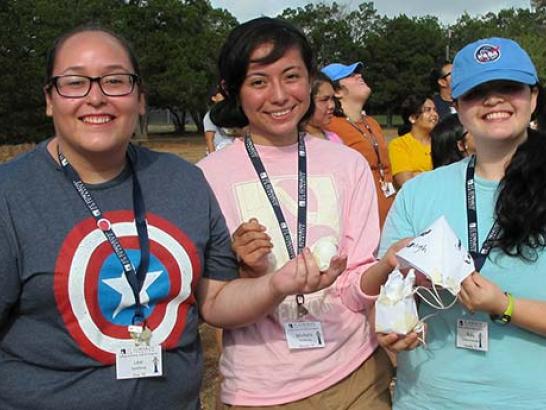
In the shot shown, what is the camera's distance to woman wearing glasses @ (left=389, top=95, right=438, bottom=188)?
637cm

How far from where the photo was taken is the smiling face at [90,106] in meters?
1.98

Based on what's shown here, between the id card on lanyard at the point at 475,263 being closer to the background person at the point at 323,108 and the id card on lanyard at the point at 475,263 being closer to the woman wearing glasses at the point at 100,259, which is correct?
the woman wearing glasses at the point at 100,259

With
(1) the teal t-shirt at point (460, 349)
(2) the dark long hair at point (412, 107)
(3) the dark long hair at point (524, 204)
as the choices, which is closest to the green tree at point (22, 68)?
(2) the dark long hair at point (412, 107)

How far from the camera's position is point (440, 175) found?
2357 millimetres

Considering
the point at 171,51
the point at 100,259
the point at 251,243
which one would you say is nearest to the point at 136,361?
the point at 100,259

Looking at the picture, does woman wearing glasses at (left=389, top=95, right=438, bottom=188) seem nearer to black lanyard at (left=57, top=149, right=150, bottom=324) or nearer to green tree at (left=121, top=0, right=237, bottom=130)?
black lanyard at (left=57, top=149, right=150, bottom=324)

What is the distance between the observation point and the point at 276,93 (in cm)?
245

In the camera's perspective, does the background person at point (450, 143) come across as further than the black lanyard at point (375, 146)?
No

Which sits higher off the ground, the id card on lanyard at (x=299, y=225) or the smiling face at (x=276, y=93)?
the smiling face at (x=276, y=93)

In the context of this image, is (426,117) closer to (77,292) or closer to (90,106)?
(90,106)

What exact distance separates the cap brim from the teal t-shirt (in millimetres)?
298

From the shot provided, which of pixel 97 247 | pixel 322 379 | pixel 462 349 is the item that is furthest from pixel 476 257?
pixel 97 247

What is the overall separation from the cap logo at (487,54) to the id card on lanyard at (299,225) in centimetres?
73

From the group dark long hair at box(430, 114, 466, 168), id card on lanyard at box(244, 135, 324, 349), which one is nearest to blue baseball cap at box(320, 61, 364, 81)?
dark long hair at box(430, 114, 466, 168)
